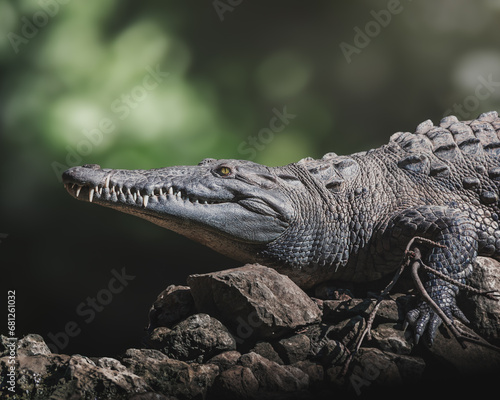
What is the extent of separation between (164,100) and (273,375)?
75.6 inches

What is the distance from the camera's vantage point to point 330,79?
3285mm

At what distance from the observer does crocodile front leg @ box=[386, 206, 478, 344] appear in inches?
77.3

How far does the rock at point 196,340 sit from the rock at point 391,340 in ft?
1.76

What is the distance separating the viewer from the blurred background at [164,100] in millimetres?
2932

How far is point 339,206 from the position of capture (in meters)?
2.50

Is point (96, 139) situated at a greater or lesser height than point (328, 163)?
lesser

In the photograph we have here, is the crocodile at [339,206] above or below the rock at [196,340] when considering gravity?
above

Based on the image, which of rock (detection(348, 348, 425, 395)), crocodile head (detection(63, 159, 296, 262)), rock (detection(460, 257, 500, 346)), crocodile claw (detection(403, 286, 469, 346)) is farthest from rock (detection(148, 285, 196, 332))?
rock (detection(460, 257, 500, 346))

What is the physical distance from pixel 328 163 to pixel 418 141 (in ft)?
1.66

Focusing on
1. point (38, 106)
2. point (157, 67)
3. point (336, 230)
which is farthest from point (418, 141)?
point (38, 106)

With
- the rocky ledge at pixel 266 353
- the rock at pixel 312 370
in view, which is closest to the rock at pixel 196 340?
the rocky ledge at pixel 266 353

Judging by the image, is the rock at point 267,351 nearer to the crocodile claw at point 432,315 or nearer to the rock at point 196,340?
the rock at point 196,340

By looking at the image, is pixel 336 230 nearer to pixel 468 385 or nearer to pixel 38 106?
pixel 468 385

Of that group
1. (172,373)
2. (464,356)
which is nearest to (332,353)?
(464,356)
